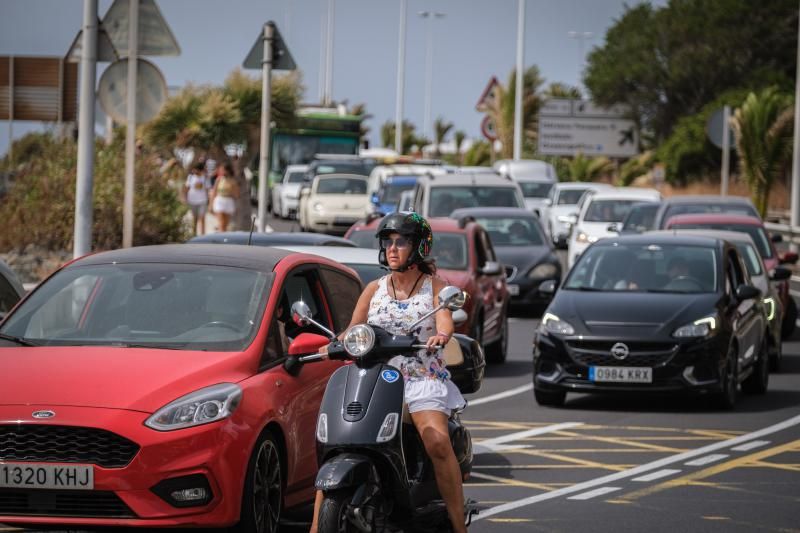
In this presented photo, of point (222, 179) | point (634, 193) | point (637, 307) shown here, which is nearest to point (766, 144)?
point (634, 193)

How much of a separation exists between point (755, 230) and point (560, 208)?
22747mm

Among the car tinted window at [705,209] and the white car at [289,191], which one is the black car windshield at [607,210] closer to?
the car tinted window at [705,209]

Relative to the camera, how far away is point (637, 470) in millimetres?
11648

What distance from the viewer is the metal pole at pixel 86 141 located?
15.1 m

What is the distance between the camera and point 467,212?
26797 mm

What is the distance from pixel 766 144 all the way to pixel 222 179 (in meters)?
20.3

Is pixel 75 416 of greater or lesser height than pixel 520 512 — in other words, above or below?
above

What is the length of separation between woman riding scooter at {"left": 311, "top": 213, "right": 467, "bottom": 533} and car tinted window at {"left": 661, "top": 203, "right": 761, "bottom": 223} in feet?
57.3

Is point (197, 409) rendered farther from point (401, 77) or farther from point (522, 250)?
point (401, 77)

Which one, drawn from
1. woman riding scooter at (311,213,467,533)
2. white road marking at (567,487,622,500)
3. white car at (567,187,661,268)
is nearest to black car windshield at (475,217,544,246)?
white car at (567,187,661,268)

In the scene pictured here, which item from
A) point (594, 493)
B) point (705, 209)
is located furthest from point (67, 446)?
point (705, 209)

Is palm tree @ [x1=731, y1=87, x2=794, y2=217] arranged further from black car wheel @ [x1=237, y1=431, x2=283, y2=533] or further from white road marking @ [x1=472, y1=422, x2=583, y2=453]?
black car wheel @ [x1=237, y1=431, x2=283, y2=533]

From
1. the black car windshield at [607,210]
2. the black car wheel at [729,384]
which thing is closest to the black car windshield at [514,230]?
the black car windshield at [607,210]

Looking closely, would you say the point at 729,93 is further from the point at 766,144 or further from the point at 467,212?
the point at 467,212
